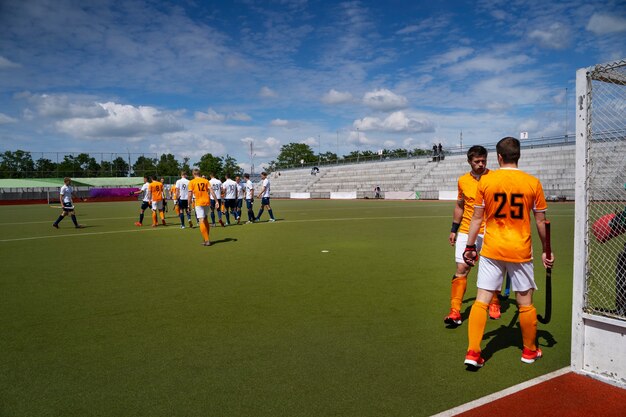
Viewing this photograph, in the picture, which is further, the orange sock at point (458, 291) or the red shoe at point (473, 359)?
the orange sock at point (458, 291)

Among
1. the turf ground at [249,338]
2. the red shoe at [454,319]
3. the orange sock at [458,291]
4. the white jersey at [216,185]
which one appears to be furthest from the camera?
the white jersey at [216,185]

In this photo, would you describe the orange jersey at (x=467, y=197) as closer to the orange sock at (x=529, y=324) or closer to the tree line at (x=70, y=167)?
the orange sock at (x=529, y=324)

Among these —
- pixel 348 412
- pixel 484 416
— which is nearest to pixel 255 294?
pixel 348 412

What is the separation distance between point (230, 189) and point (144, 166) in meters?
71.0

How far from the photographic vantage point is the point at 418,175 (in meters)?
47.0

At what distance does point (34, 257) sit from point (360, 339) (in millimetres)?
8451

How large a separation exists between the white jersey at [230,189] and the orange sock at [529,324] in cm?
1435

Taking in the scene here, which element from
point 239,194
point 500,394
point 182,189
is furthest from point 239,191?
point 500,394

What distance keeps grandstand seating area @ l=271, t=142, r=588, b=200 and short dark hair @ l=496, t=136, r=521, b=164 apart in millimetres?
31832

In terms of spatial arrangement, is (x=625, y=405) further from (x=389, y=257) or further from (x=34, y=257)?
(x=34, y=257)

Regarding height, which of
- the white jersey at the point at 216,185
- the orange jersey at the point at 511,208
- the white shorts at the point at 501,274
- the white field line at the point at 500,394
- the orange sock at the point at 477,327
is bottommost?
the white field line at the point at 500,394

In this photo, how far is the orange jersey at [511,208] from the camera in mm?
3609

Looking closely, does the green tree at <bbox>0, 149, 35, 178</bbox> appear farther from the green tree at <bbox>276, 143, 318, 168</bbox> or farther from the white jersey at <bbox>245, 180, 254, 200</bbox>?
the green tree at <bbox>276, 143, 318, 168</bbox>

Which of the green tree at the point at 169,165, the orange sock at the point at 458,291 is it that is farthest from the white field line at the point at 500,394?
the green tree at the point at 169,165
